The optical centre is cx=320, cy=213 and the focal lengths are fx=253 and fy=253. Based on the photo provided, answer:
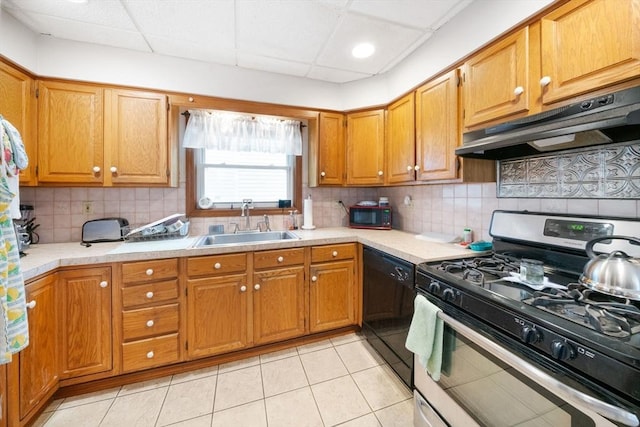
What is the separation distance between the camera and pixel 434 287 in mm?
1295

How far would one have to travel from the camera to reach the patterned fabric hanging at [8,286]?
1.09 meters

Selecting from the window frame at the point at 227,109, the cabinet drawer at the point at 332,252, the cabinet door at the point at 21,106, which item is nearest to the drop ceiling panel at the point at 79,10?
the cabinet door at the point at 21,106

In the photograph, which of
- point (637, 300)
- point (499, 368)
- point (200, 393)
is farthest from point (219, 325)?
point (637, 300)

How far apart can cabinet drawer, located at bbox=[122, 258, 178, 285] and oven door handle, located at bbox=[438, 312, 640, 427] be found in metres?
1.77

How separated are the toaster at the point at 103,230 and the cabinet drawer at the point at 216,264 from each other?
739 millimetres

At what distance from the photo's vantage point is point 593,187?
1.27 meters

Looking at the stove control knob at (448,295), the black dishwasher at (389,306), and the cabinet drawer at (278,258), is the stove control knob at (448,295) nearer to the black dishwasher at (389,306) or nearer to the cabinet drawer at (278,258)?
the black dishwasher at (389,306)

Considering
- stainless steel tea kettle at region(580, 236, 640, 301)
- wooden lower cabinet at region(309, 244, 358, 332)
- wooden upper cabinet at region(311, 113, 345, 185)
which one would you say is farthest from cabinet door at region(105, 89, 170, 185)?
stainless steel tea kettle at region(580, 236, 640, 301)

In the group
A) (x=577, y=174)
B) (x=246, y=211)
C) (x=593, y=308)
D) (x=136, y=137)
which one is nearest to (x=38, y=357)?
(x=136, y=137)

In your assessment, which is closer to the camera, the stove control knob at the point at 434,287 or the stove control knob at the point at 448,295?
the stove control knob at the point at 448,295

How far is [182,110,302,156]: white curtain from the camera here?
2305 millimetres

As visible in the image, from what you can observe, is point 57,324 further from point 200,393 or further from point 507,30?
point 507,30

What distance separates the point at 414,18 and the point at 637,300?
72.9 inches

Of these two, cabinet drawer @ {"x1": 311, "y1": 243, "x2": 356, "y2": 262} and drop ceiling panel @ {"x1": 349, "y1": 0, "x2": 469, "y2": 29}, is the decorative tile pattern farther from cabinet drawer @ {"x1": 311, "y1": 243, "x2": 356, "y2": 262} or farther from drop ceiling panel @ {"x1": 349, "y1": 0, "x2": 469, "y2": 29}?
cabinet drawer @ {"x1": 311, "y1": 243, "x2": 356, "y2": 262}
